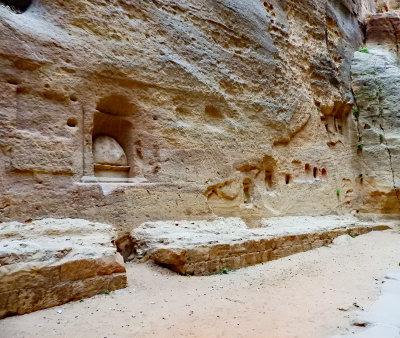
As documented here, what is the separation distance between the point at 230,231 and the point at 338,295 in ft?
7.73

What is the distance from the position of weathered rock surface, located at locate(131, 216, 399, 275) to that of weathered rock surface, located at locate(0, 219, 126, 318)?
2.70 feet

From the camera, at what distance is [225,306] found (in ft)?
12.9

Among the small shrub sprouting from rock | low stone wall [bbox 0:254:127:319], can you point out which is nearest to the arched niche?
low stone wall [bbox 0:254:127:319]

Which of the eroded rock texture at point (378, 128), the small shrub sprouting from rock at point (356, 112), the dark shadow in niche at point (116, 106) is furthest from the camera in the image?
the small shrub sprouting from rock at point (356, 112)

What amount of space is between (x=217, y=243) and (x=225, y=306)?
1.44 metres

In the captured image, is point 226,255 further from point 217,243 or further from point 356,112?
point 356,112

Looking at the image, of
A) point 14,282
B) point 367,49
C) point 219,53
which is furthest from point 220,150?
point 367,49

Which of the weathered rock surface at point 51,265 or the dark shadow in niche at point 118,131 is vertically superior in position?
the dark shadow in niche at point 118,131

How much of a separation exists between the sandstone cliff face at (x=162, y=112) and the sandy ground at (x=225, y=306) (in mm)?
1730

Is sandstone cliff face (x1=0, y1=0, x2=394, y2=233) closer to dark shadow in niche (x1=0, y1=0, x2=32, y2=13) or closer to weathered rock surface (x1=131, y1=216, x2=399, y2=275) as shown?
weathered rock surface (x1=131, y1=216, x2=399, y2=275)

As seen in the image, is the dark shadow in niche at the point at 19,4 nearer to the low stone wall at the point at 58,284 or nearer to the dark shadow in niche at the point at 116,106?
the dark shadow in niche at the point at 116,106

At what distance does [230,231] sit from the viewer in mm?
6391

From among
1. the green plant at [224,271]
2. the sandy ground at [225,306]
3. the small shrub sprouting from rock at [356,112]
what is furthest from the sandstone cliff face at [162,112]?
the small shrub sprouting from rock at [356,112]

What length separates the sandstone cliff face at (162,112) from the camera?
5129 millimetres
